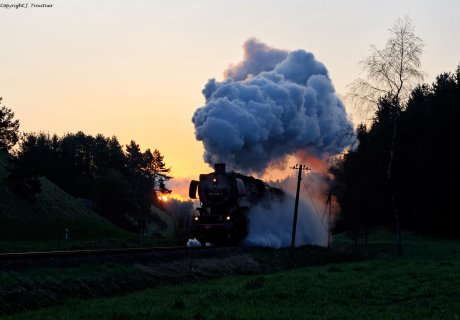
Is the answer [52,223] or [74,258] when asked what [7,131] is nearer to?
[52,223]

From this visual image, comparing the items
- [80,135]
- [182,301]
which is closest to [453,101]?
[182,301]

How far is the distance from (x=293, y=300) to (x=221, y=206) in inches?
796

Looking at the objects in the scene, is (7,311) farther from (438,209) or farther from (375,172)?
(375,172)

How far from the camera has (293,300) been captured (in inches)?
699

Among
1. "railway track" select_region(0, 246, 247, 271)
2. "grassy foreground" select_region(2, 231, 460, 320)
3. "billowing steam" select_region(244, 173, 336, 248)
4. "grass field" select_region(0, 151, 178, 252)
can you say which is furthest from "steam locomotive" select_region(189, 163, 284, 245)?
"grassy foreground" select_region(2, 231, 460, 320)

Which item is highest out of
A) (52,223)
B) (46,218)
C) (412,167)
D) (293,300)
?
(412,167)

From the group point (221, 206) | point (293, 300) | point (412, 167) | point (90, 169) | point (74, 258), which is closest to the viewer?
point (293, 300)

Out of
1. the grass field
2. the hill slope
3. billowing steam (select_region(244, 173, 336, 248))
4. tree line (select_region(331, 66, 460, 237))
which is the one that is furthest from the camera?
tree line (select_region(331, 66, 460, 237))

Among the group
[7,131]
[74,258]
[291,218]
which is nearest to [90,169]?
[7,131]

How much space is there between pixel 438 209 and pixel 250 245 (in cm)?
2864

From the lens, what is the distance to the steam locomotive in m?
37.0

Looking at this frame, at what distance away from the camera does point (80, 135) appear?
449 ft

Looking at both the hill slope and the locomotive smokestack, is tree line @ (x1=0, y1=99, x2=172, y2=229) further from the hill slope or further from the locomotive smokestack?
the locomotive smokestack

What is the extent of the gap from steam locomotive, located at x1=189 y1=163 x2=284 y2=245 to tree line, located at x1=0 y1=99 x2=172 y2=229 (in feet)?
50.8
